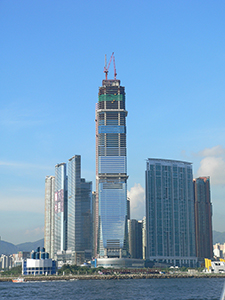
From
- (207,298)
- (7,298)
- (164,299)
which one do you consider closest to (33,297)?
(7,298)

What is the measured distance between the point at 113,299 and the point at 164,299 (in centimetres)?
1477

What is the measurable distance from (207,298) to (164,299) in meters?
12.5

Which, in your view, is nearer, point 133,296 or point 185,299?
point 185,299

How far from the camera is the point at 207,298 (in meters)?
132

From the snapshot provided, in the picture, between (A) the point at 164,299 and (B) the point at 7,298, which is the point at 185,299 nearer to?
(A) the point at 164,299

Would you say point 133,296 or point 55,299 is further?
point 133,296

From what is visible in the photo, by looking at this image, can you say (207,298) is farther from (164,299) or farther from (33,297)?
(33,297)

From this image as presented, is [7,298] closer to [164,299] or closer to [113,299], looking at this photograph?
[113,299]

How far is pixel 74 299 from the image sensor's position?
13450cm

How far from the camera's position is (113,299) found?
433ft

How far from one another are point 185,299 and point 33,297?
47.3 metres

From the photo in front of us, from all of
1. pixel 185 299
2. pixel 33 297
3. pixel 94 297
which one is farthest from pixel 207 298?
pixel 33 297

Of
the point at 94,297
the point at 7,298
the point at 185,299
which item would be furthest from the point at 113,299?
the point at 7,298

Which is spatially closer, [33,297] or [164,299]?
[164,299]
